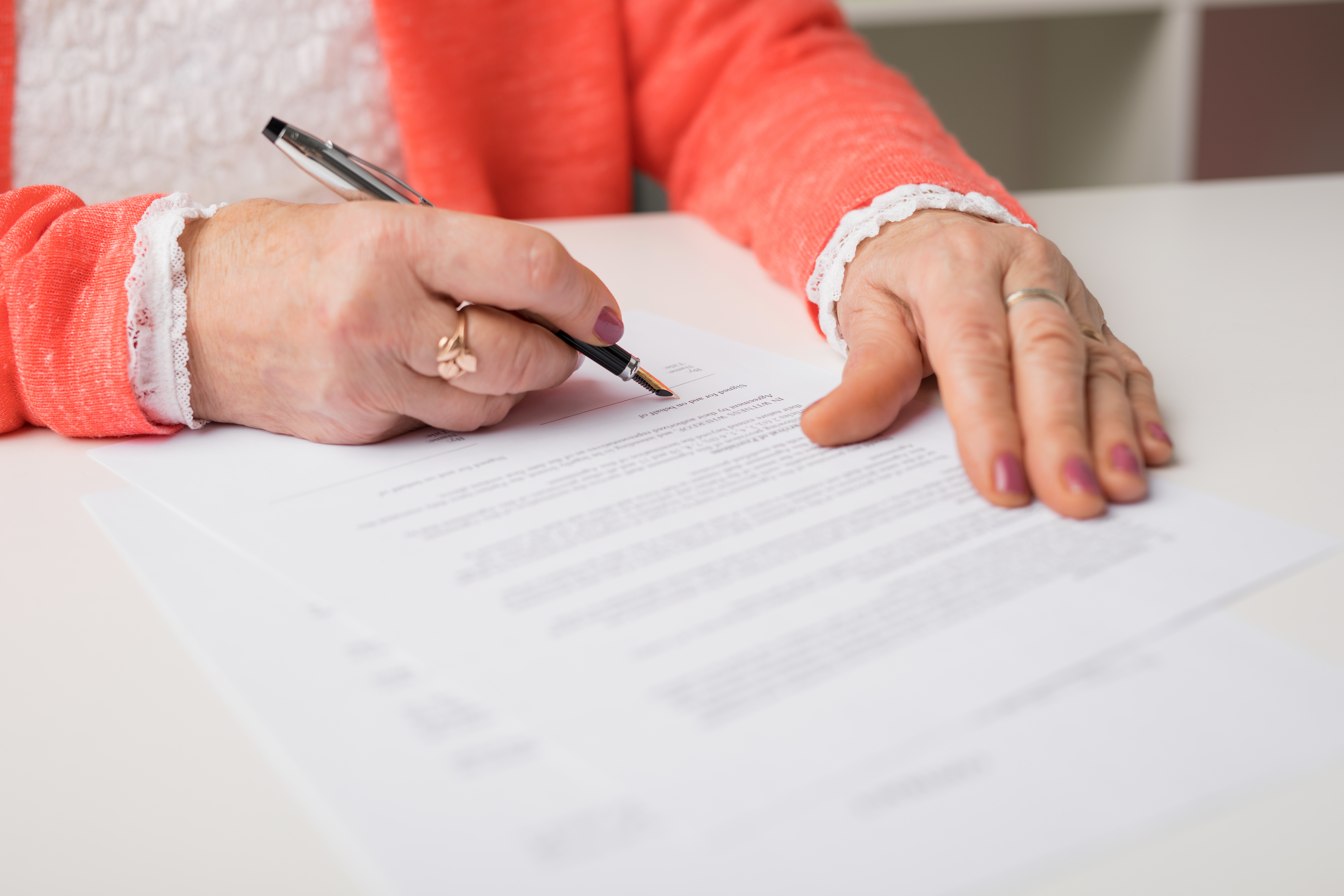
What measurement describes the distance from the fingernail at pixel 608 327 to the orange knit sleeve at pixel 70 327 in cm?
25

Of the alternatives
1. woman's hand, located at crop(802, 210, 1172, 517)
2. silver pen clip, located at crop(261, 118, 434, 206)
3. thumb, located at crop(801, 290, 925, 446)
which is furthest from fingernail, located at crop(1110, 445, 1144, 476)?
silver pen clip, located at crop(261, 118, 434, 206)

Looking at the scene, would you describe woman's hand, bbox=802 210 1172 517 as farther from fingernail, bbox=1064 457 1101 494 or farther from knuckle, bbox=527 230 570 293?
knuckle, bbox=527 230 570 293

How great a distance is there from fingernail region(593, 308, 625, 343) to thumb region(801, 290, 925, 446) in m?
0.12

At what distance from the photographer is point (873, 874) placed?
0.81 feet

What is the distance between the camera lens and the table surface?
0.85 feet

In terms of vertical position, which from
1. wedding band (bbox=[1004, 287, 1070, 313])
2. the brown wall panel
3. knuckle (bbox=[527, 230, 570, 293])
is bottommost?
wedding band (bbox=[1004, 287, 1070, 313])

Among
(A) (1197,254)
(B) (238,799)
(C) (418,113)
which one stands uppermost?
(C) (418,113)

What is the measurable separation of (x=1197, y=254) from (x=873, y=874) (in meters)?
0.70

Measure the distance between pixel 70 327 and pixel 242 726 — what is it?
12.9 inches

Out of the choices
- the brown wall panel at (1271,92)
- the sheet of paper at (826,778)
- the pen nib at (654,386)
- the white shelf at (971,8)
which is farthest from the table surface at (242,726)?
the brown wall panel at (1271,92)

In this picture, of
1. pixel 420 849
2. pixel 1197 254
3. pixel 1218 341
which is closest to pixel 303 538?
pixel 420 849

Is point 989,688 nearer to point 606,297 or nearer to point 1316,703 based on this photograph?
point 1316,703
